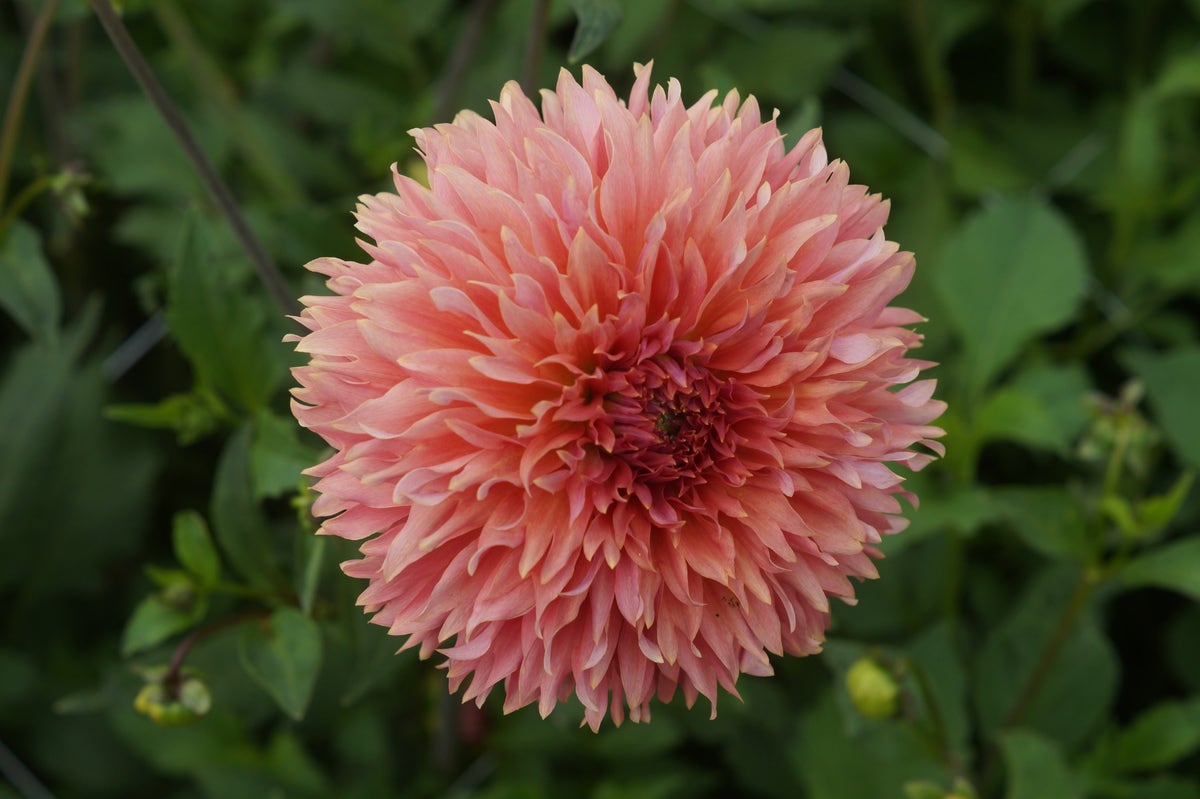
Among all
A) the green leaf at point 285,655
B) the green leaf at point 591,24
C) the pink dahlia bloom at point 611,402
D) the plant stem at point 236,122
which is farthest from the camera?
the plant stem at point 236,122

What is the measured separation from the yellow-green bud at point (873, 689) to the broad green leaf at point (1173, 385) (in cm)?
84

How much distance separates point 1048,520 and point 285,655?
3.57 ft

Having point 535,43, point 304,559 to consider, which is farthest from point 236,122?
point 304,559

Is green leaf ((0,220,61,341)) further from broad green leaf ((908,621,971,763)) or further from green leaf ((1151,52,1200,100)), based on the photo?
green leaf ((1151,52,1200,100))

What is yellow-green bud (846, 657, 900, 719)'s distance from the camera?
4.54ft

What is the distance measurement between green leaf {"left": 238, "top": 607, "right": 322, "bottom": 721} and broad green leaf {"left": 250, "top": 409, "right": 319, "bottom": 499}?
0.16 metres

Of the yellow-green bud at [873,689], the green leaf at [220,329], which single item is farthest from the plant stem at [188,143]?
the yellow-green bud at [873,689]

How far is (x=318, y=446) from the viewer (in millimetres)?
1499

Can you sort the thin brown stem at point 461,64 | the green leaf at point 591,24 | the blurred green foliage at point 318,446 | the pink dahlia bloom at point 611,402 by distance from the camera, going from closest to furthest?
1. the pink dahlia bloom at point 611,402
2. the green leaf at point 591,24
3. the blurred green foliage at point 318,446
4. the thin brown stem at point 461,64

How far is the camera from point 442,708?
1725 millimetres

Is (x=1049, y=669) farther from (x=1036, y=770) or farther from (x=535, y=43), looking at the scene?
(x=535, y=43)

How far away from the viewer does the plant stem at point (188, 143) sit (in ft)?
4.17

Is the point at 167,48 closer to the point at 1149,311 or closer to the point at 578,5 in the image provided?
the point at 578,5

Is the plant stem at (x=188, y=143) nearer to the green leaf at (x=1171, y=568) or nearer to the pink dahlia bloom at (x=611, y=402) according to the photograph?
the pink dahlia bloom at (x=611, y=402)
